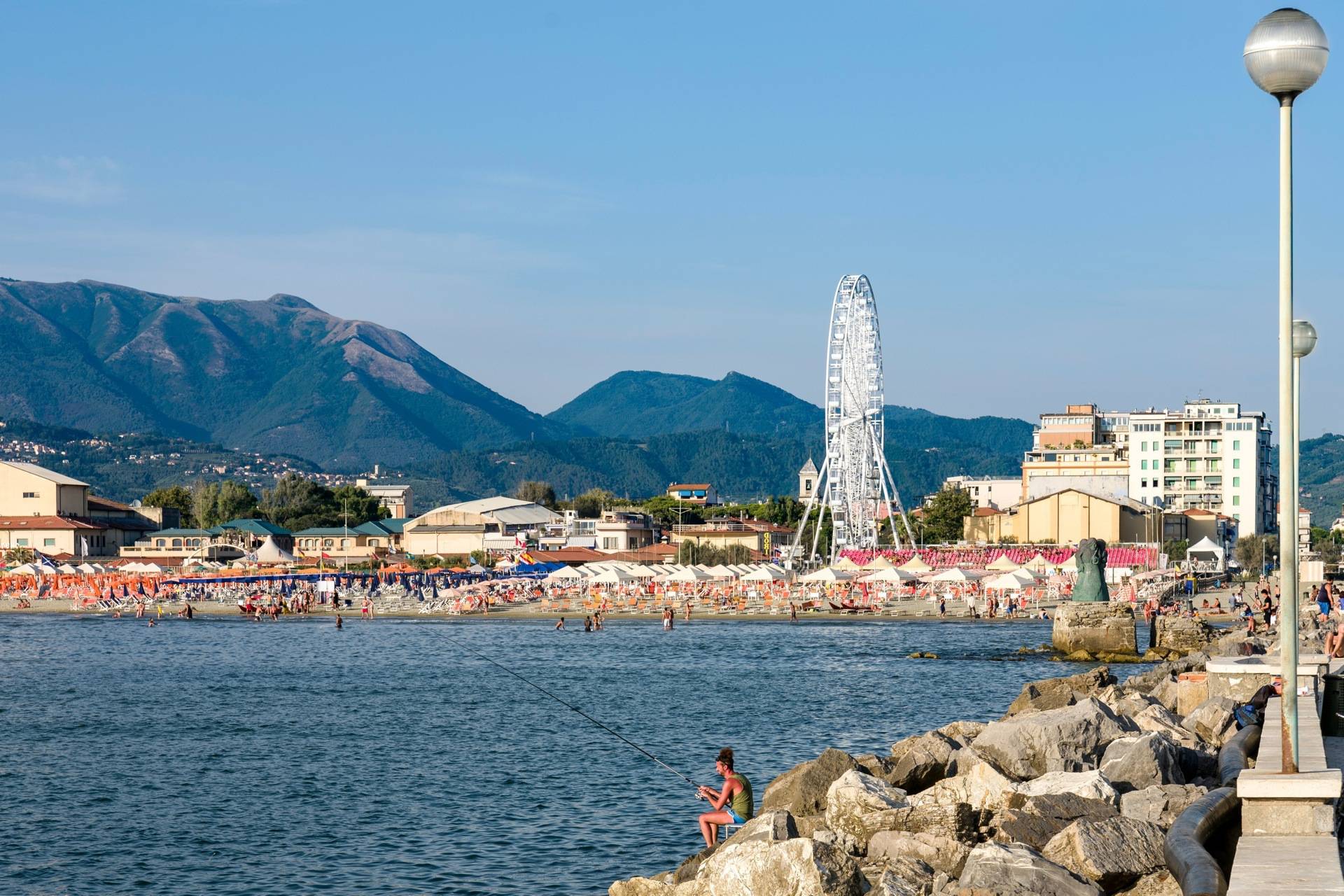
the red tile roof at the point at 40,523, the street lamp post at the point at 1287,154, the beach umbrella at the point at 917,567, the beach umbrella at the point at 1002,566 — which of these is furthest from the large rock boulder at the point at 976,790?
the red tile roof at the point at 40,523

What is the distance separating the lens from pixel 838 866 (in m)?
11.4

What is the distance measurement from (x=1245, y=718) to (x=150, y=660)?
4149 centimetres

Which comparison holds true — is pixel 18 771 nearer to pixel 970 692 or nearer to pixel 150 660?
pixel 970 692

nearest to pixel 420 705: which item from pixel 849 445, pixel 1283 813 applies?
pixel 1283 813

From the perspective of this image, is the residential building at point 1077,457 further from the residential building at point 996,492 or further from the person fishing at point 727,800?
the person fishing at point 727,800

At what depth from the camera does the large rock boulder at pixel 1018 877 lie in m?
10.3

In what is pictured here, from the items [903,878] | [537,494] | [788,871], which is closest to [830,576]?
[903,878]

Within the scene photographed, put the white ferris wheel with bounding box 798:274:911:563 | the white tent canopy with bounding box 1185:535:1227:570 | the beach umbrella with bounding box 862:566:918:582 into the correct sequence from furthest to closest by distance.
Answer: the white tent canopy with bounding box 1185:535:1227:570
the white ferris wheel with bounding box 798:274:911:563
the beach umbrella with bounding box 862:566:918:582

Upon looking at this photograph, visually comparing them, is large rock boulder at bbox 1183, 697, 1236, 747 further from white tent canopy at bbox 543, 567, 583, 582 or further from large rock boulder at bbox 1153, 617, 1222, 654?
white tent canopy at bbox 543, 567, 583, 582

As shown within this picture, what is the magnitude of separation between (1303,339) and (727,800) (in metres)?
6.87

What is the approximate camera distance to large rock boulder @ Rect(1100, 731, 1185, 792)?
45.5 feet

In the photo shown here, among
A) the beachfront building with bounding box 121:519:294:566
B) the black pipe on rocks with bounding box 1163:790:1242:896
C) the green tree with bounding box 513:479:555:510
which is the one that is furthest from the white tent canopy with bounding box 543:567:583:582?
the green tree with bounding box 513:479:555:510

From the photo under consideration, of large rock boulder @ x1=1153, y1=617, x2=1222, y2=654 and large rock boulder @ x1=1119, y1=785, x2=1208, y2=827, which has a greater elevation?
large rock boulder @ x1=1119, y1=785, x2=1208, y2=827

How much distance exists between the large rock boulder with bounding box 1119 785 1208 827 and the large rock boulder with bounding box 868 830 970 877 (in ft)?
4.28
